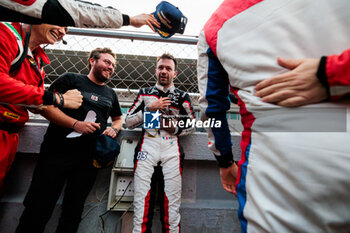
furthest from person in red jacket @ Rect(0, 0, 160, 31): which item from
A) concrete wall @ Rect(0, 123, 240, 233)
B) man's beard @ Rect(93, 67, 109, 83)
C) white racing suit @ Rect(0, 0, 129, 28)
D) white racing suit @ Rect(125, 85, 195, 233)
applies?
concrete wall @ Rect(0, 123, 240, 233)

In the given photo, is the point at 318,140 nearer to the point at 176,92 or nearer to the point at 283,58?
the point at 283,58

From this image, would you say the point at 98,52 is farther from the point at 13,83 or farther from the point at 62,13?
the point at 62,13

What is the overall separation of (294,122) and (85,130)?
1449mm

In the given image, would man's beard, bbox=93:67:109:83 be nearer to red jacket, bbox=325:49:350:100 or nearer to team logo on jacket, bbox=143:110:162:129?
team logo on jacket, bbox=143:110:162:129

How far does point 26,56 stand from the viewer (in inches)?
49.4


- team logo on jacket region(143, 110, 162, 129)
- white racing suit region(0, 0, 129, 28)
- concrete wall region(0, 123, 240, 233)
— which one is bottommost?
concrete wall region(0, 123, 240, 233)

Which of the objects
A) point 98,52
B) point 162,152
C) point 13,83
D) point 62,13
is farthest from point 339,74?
point 98,52

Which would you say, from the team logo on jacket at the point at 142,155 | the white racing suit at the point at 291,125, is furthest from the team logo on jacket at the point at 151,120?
the white racing suit at the point at 291,125

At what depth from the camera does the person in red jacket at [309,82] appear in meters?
0.38

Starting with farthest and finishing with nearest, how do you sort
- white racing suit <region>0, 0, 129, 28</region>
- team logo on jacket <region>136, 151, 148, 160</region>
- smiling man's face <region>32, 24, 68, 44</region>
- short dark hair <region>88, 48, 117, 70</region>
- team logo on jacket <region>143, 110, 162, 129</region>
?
short dark hair <region>88, 48, 117, 70</region> → team logo on jacket <region>143, 110, 162, 129</region> → team logo on jacket <region>136, 151, 148, 160</region> → smiling man's face <region>32, 24, 68, 44</region> → white racing suit <region>0, 0, 129, 28</region>

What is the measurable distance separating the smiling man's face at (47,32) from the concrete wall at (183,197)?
83 cm

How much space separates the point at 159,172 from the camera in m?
1.56

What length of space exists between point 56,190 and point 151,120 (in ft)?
3.14

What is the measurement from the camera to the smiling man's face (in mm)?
1391
